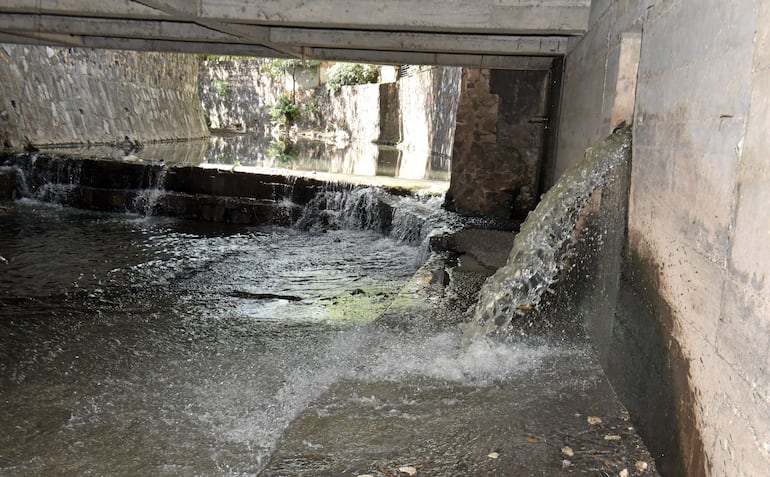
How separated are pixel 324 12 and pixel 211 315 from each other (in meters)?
2.92

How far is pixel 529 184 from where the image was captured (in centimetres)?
834

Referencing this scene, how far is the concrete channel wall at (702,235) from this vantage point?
180 cm

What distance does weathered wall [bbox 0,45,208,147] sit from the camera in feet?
45.0

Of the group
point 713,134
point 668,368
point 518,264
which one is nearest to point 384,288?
point 518,264

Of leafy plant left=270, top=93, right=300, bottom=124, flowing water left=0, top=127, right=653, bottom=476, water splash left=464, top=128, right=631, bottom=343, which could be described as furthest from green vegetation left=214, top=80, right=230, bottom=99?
water splash left=464, top=128, right=631, bottom=343

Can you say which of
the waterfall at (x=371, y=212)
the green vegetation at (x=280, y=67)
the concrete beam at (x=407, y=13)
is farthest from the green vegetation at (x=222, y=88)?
the concrete beam at (x=407, y=13)

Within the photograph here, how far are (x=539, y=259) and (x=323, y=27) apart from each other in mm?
3212

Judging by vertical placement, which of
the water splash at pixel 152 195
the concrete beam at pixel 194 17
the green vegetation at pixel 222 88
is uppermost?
the green vegetation at pixel 222 88

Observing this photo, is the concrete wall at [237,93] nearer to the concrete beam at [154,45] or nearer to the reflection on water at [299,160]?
the reflection on water at [299,160]

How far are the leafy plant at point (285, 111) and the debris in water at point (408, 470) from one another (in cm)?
3113

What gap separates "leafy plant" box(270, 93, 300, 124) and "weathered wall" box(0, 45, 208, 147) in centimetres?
917

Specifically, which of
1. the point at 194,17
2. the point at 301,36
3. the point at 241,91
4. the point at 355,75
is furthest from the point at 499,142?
the point at 241,91

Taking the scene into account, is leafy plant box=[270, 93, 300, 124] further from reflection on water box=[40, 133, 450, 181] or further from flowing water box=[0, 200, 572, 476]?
flowing water box=[0, 200, 572, 476]

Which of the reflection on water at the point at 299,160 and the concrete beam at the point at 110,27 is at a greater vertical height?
the concrete beam at the point at 110,27
